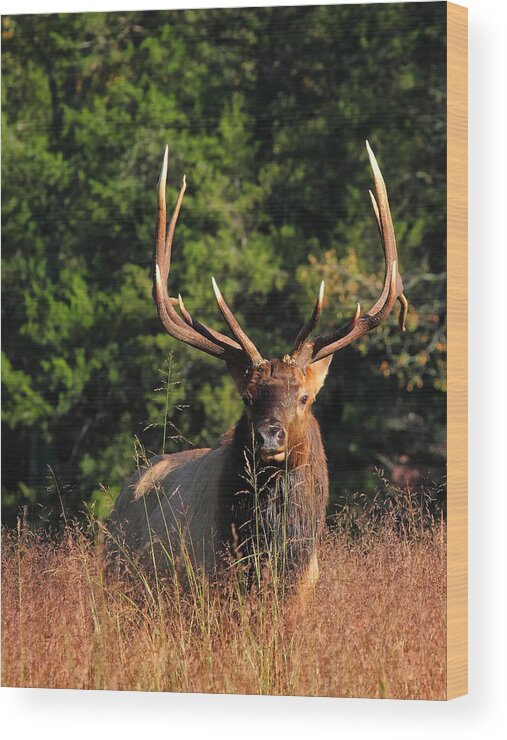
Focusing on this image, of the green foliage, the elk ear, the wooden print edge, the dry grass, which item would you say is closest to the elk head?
the elk ear

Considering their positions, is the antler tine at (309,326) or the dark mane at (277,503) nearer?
the antler tine at (309,326)

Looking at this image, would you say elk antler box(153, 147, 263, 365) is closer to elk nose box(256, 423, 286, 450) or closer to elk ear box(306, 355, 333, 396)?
elk ear box(306, 355, 333, 396)

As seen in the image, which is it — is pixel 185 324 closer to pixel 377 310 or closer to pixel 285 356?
pixel 285 356

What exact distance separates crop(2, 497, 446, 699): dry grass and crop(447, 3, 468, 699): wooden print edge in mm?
73

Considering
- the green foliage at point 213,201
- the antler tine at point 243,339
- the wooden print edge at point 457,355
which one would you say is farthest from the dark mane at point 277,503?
the wooden print edge at point 457,355

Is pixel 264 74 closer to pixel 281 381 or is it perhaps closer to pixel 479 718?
pixel 281 381

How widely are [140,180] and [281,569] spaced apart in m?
2.38

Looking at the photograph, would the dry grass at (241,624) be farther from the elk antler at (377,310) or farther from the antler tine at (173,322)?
the antler tine at (173,322)

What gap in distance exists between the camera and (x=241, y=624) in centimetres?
755

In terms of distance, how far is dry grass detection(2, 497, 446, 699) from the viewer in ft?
24.3

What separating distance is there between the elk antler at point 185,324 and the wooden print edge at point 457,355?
82cm

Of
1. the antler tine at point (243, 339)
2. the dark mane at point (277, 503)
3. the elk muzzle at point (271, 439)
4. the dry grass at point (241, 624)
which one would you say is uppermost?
the antler tine at point (243, 339)

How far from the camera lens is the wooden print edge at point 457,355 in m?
7.31

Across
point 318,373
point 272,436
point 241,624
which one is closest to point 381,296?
point 318,373
